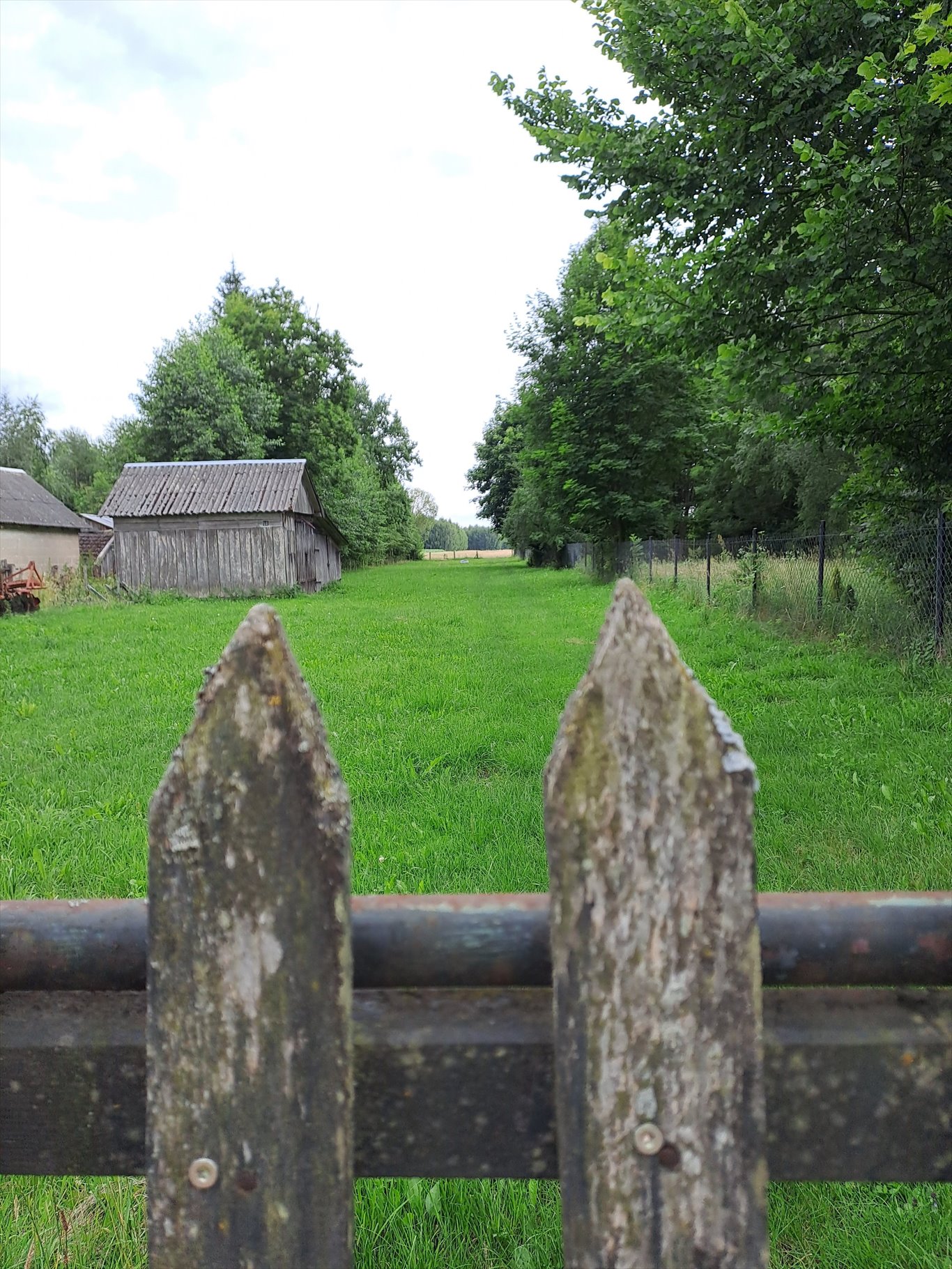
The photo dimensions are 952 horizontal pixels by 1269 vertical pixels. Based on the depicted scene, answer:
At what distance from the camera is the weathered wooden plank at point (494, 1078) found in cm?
83

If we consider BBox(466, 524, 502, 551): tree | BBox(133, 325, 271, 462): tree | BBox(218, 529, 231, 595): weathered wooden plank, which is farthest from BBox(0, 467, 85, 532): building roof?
BBox(466, 524, 502, 551): tree

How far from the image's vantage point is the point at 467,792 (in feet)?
16.8

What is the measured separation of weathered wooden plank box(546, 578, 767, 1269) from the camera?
75cm

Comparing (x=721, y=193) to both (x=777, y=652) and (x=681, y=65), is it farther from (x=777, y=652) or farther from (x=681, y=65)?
(x=777, y=652)

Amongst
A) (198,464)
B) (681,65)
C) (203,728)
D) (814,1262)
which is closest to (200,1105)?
(203,728)

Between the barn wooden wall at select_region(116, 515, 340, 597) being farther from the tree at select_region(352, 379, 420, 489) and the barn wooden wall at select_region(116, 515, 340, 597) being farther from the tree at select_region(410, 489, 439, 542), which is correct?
the tree at select_region(410, 489, 439, 542)

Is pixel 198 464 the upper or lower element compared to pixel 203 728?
upper

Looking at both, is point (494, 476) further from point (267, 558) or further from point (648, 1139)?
point (648, 1139)

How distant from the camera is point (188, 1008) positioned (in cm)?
78

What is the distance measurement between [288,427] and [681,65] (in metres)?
40.0

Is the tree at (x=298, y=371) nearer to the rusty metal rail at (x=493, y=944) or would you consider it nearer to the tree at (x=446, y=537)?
the rusty metal rail at (x=493, y=944)

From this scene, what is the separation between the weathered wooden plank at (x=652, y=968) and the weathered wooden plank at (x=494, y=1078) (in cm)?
8

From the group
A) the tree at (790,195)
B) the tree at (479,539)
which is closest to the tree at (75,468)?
the tree at (790,195)

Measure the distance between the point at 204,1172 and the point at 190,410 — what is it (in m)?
38.6
